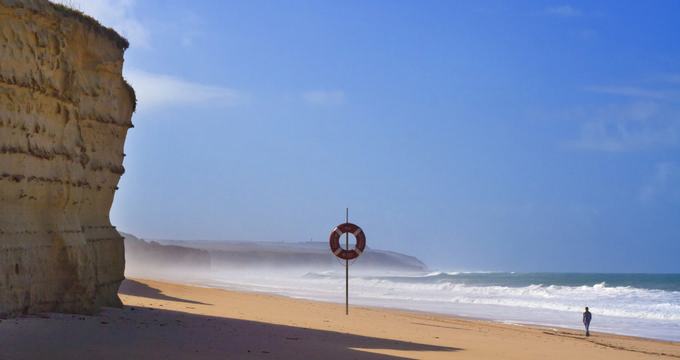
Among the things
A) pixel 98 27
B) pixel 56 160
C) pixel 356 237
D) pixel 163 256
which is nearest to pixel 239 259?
pixel 163 256

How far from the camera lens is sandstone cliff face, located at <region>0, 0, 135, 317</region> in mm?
8219

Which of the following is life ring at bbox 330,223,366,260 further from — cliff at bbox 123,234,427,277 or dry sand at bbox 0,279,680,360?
cliff at bbox 123,234,427,277

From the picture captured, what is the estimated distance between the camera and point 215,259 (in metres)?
111

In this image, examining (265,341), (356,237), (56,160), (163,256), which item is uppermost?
(56,160)

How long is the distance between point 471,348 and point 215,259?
104m

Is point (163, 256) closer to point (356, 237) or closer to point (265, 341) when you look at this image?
point (356, 237)

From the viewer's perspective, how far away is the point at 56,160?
9227 millimetres

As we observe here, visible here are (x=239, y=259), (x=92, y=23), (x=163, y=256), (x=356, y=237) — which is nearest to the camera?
(x=92, y=23)

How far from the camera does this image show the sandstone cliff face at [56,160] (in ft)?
27.0

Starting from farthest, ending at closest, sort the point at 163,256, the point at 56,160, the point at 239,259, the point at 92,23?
the point at 239,259, the point at 163,256, the point at 92,23, the point at 56,160

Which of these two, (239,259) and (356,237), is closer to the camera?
(356,237)

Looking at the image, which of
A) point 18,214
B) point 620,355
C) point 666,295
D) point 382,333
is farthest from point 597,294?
point 18,214

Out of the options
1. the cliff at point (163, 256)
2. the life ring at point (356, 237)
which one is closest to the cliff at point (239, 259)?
the cliff at point (163, 256)

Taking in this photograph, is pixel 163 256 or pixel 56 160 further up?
pixel 56 160
